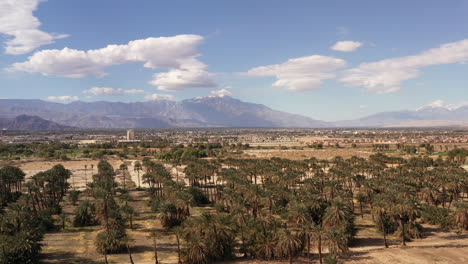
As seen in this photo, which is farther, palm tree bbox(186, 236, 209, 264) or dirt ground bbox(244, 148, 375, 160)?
dirt ground bbox(244, 148, 375, 160)

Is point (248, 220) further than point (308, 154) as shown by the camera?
No

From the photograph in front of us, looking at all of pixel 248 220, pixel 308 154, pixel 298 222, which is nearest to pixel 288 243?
pixel 298 222

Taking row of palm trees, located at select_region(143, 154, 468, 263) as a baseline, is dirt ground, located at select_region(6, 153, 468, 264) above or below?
below

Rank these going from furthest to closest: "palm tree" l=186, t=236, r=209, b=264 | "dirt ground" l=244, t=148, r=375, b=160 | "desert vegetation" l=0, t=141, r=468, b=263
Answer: "dirt ground" l=244, t=148, r=375, b=160 < "desert vegetation" l=0, t=141, r=468, b=263 < "palm tree" l=186, t=236, r=209, b=264

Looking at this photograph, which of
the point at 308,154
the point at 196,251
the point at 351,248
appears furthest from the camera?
the point at 308,154

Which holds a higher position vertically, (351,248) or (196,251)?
(196,251)

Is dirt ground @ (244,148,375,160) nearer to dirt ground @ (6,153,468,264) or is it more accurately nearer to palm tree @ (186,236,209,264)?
dirt ground @ (6,153,468,264)

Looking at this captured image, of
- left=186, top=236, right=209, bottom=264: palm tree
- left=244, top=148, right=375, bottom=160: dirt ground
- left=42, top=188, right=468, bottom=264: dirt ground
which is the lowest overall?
left=42, top=188, right=468, bottom=264: dirt ground

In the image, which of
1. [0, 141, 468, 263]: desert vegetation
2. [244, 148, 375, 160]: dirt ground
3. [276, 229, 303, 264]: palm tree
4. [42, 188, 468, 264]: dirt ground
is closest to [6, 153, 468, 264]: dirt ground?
[42, 188, 468, 264]: dirt ground

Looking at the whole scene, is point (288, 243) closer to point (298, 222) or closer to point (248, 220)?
point (298, 222)

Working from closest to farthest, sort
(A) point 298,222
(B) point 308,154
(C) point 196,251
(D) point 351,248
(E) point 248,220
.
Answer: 1. (C) point 196,251
2. (A) point 298,222
3. (D) point 351,248
4. (E) point 248,220
5. (B) point 308,154

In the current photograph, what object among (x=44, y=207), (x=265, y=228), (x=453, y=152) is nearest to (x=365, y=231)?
(x=265, y=228)
